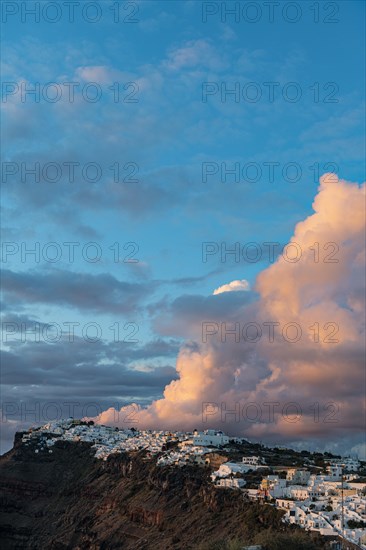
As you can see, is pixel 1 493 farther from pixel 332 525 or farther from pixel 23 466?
pixel 332 525

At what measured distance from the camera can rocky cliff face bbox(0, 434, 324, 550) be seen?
266 ft

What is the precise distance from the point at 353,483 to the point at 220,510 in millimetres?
20258

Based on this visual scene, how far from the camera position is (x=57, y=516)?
424ft

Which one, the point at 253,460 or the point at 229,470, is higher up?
the point at 253,460

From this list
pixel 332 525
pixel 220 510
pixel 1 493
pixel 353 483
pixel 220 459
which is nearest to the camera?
pixel 332 525

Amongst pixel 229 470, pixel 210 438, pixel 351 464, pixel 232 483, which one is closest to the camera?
pixel 232 483

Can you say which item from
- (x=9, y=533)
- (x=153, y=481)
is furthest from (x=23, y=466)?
(x=153, y=481)

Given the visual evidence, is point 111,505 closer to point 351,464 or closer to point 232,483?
point 232,483

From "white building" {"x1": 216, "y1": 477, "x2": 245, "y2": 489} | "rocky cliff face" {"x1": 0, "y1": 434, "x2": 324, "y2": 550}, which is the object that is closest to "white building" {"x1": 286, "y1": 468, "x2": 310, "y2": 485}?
"white building" {"x1": 216, "y1": 477, "x2": 245, "y2": 489}

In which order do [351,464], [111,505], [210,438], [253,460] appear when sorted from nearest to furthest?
[111,505] → [253,460] → [351,464] → [210,438]

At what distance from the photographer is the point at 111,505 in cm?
11144

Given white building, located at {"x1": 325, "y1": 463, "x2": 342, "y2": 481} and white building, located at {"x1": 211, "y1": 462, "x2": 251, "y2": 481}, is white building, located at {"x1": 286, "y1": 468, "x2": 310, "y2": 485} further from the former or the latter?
white building, located at {"x1": 211, "y1": 462, "x2": 251, "y2": 481}

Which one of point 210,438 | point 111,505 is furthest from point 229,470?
point 210,438

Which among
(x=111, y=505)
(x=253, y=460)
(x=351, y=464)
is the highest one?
(x=253, y=460)
